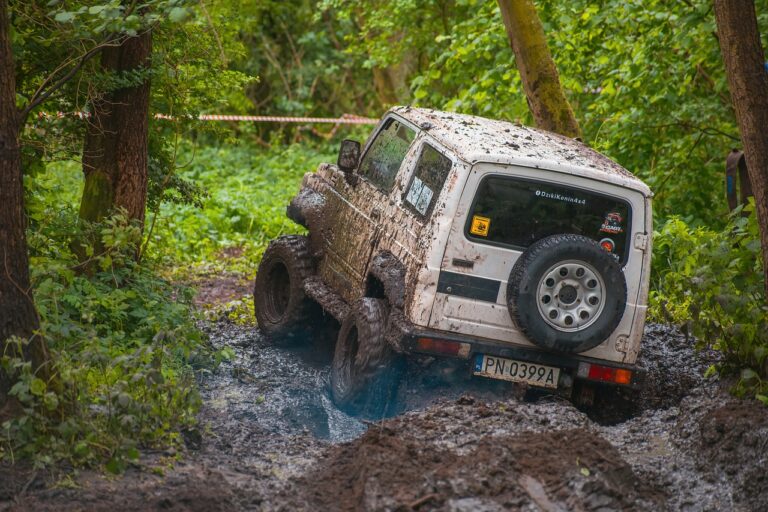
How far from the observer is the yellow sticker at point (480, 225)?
6520mm

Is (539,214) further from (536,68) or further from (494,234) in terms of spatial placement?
(536,68)

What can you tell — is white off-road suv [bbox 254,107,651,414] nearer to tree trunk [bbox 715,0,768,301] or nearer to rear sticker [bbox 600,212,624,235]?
rear sticker [bbox 600,212,624,235]

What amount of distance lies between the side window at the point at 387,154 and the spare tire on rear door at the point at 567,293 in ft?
5.44

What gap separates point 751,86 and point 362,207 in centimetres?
291

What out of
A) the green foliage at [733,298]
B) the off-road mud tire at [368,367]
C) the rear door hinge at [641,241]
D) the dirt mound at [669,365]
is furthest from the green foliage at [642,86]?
the off-road mud tire at [368,367]

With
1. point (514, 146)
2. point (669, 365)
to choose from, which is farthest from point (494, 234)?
point (669, 365)

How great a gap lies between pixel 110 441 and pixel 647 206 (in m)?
3.72

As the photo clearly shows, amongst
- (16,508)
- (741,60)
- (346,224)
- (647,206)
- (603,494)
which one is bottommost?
(16,508)

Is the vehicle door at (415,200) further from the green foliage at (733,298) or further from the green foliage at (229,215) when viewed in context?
the green foliage at (229,215)

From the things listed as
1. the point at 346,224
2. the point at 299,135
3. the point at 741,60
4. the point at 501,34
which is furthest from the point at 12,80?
the point at 299,135

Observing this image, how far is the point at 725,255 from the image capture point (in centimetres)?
701

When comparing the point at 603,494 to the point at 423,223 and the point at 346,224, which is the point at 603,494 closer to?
the point at 423,223

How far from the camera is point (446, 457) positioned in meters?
5.37

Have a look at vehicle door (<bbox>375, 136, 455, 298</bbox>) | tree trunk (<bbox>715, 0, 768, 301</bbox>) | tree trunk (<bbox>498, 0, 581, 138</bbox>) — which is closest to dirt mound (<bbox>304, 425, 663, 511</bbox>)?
vehicle door (<bbox>375, 136, 455, 298</bbox>)
